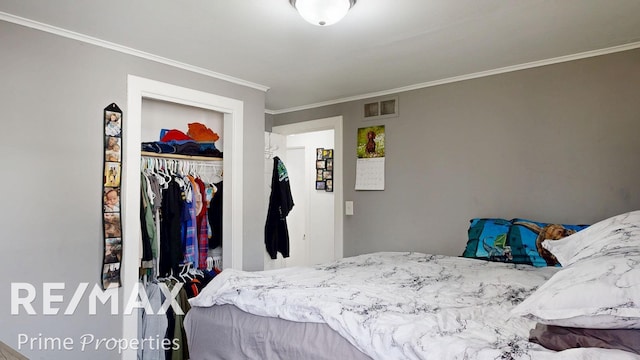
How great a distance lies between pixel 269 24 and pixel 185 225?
5.95ft

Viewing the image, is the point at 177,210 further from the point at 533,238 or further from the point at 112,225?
the point at 533,238

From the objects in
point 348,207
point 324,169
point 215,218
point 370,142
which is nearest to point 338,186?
point 348,207

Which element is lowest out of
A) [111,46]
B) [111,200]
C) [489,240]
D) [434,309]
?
[434,309]

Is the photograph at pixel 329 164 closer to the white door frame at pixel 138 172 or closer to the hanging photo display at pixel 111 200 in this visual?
the white door frame at pixel 138 172

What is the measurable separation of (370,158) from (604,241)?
2430 mm

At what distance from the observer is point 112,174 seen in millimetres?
2561

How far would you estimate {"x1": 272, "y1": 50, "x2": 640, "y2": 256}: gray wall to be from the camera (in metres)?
2.64

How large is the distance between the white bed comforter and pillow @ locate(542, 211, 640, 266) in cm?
25

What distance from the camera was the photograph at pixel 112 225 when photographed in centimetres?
252

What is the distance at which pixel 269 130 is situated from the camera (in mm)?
4602

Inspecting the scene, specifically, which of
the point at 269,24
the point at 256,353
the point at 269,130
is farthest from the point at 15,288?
the point at 269,130

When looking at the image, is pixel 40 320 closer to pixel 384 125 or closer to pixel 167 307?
pixel 167 307

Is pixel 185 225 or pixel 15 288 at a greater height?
pixel 185 225

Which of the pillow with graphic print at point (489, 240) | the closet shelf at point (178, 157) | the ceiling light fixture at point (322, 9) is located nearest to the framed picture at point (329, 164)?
the closet shelf at point (178, 157)
